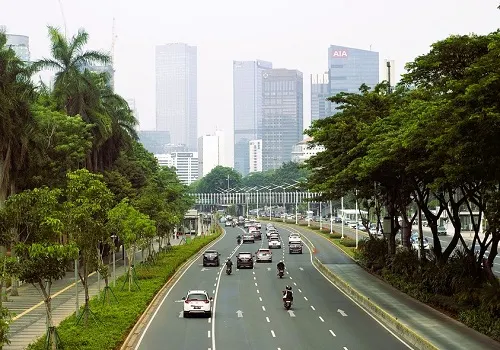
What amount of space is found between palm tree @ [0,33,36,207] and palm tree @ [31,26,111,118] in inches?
421

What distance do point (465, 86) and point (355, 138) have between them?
2576 cm

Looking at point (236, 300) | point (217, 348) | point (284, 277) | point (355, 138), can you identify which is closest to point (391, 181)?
point (355, 138)

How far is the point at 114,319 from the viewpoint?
37.2 meters

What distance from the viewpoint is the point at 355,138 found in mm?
56375

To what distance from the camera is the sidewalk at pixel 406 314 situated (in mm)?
31953

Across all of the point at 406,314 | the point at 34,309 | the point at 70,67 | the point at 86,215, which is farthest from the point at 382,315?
the point at 70,67

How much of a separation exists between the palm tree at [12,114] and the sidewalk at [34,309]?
606 cm

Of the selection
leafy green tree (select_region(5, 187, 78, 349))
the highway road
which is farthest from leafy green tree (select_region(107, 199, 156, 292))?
leafy green tree (select_region(5, 187, 78, 349))

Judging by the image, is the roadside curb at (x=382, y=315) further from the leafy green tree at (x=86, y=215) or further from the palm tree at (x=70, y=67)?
the palm tree at (x=70, y=67)

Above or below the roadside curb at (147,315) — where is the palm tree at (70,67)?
above

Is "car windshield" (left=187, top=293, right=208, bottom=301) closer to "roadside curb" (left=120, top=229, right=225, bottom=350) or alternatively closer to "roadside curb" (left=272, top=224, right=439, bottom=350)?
"roadside curb" (left=120, top=229, right=225, bottom=350)

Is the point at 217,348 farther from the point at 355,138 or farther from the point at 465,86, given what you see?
the point at 355,138

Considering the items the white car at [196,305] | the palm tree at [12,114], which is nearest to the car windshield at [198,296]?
the white car at [196,305]

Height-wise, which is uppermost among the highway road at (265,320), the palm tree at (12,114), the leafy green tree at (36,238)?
the palm tree at (12,114)
